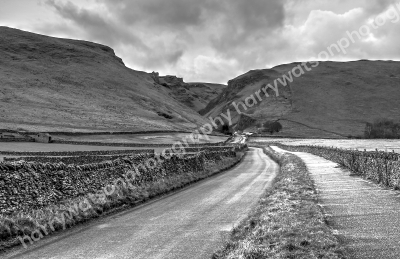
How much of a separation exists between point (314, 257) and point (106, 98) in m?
186

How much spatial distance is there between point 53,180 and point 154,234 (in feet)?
17.5

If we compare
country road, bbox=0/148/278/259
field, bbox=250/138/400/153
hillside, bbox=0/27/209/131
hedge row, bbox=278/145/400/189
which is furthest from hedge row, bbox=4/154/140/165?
hillside, bbox=0/27/209/131

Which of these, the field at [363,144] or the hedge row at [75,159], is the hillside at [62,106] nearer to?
the field at [363,144]

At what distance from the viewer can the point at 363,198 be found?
14.9 meters

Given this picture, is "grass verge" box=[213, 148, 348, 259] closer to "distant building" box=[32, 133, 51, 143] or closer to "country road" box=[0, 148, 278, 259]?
"country road" box=[0, 148, 278, 259]

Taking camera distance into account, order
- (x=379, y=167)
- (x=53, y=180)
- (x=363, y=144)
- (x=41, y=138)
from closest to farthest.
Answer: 1. (x=53, y=180)
2. (x=379, y=167)
3. (x=41, y=138)
4. (x=363, y=144)

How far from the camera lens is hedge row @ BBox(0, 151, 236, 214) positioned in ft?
44.7

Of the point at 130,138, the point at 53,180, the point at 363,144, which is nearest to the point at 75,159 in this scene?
the point at 53,180

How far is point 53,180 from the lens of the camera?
15.9m

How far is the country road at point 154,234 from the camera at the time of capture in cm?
1103

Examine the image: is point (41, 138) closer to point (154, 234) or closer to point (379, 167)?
point (379, 167)

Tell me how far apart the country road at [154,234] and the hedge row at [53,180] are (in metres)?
1.88

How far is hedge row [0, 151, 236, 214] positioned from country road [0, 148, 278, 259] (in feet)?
6.16

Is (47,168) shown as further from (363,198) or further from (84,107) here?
(84,107)
